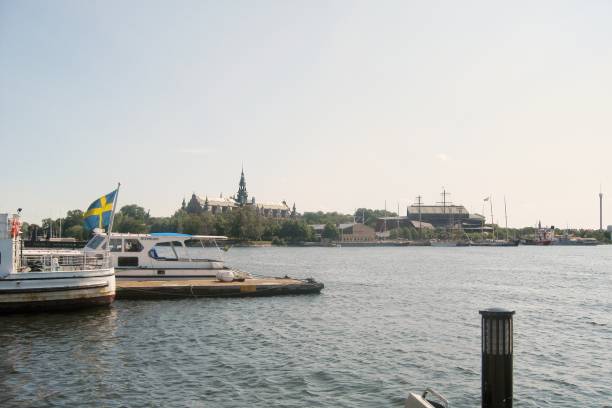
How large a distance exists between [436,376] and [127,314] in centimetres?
1767

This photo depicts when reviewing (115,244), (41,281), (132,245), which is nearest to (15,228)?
(41,281)

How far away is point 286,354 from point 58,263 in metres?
15.3

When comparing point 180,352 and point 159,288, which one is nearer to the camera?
point 180,352

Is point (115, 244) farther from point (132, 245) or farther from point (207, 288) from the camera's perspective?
point (207, 288)

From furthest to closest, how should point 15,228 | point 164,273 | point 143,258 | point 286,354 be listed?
point 164,273 < point 143,258 < point 15,228 < point 286,354

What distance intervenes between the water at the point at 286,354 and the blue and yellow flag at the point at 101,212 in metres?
6.71

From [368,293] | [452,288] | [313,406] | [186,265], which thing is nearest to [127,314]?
[186,265]

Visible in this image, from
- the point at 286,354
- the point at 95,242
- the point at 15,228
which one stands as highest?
the point at 15,228

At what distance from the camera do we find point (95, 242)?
36812 millimetres

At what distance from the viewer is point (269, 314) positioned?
31906mm

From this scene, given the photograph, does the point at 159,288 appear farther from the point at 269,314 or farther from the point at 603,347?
the point at 603,347

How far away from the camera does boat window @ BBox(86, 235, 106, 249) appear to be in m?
36.6

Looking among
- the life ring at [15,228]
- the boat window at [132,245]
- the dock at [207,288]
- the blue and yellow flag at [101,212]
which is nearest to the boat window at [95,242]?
the blue and yellow flag at [101,212]

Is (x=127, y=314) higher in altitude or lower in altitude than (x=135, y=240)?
lower
